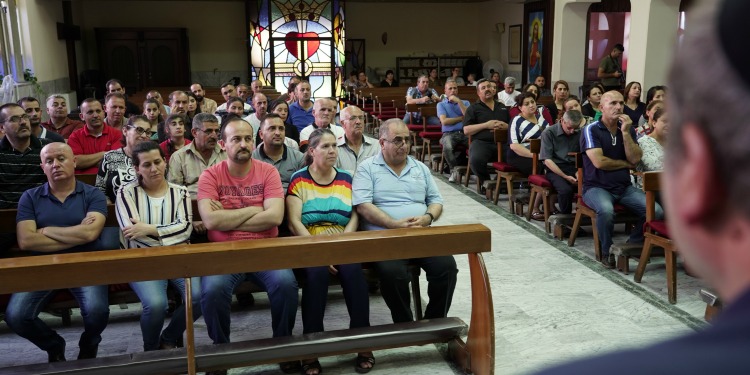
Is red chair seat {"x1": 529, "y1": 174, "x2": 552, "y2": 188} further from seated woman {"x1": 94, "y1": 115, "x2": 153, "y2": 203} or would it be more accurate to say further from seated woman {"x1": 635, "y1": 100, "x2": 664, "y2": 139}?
seated woman {"x1": 94, "y1": 115, "x2": 153, "y2": 203}

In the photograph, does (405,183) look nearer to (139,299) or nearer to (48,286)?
(139,299)

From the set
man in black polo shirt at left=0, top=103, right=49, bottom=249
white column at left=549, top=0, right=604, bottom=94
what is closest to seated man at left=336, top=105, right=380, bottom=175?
man in black polo shirt at left=0, top=103, right=49, bottom=249

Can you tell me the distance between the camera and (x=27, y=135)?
4660mm

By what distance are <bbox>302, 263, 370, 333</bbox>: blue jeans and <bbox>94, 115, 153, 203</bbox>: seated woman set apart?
156 centimetres

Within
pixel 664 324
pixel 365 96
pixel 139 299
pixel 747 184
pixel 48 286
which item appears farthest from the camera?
pixel 365 96

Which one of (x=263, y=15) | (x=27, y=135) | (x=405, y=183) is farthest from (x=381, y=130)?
(x=263, y=15)

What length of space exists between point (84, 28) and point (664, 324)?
54.6 ft

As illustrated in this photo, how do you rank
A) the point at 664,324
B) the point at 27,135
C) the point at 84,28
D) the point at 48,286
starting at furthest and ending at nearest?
the point at 84,28 < the point at 27,135 < the point at 664,324 < the point at 48,286

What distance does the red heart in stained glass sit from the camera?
17.9 m

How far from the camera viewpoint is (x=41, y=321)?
3.29m

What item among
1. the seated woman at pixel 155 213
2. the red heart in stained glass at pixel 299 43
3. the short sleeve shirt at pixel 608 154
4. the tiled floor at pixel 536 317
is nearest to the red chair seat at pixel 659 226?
the tiled floor at pixel 536 317

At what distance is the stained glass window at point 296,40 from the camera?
58.4 ft

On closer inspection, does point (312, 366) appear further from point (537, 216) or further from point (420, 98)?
point (420, 98)

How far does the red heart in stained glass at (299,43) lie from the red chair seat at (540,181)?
12886 mm
